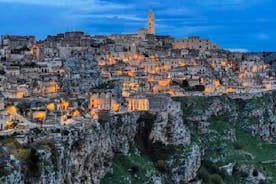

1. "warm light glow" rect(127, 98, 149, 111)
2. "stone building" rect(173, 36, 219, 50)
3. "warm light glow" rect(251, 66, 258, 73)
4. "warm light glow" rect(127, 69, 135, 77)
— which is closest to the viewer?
"warm light glow" rect(127, 98, 149, 111)

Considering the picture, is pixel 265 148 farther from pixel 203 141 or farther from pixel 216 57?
pixel 216 57

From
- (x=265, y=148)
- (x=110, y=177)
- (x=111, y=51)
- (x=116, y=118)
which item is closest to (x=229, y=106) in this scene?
(x=265, y=148)

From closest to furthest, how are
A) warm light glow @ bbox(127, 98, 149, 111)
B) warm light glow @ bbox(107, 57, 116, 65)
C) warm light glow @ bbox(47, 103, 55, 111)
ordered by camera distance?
warm light glow @ bbox(47, 103, 55, 111)
warm light glow @ bbox(127, 98, 149, 111)
warm light glow @ bbox(107, 57, 116, 65)

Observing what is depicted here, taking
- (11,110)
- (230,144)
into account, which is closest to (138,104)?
(11,110)

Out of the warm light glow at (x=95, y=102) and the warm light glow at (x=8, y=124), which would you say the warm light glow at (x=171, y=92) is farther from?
the warm light glow at (x=8, y=124)

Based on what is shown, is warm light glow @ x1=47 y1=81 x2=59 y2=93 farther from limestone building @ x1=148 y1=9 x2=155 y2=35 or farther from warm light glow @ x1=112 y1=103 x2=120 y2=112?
limestone building @ x1=148 y1=9 x2=155 y2=35

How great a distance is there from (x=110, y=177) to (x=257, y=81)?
58718mm

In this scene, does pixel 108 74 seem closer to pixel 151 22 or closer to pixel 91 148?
pixel 91 148

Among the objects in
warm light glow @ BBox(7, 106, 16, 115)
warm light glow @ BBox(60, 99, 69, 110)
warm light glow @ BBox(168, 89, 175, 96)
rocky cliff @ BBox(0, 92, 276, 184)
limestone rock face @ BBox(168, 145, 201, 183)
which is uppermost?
warm light glow @ BBox(168, 89, 175, 96)

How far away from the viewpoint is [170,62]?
111 metres

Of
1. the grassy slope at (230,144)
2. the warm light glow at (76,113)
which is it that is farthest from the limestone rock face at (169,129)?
the warm light glow at (76,113)

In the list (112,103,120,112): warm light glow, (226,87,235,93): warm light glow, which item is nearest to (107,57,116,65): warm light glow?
(226,87,235,93): warm light glow

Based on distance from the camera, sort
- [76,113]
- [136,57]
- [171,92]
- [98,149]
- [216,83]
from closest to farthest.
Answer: [98,149] → [76,113] → [171,92] → [216,83] → [136,57]

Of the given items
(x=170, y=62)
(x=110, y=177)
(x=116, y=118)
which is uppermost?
(x=170, y=62)
